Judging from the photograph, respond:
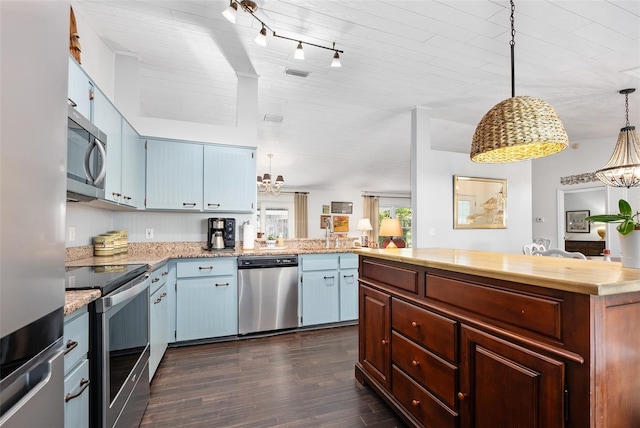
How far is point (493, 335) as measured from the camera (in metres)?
1.26

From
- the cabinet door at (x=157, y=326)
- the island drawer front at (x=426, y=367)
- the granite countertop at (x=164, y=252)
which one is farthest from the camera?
the granite countertop at (x=164, y=252)

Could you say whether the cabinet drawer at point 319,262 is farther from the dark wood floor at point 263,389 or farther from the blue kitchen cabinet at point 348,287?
the dark wood floor at point 263,389

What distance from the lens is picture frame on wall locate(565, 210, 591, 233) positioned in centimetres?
721

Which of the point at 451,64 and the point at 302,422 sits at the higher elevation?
the point at 451,64

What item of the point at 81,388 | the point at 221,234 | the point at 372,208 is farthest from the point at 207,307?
the point at 372,208

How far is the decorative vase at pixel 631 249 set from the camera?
131 cm

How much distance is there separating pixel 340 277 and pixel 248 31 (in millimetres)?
2646

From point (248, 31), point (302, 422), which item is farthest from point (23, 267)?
point (248, 31)

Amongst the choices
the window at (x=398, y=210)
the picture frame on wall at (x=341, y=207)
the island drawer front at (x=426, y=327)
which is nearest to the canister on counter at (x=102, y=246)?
the island drawer front at (x=426, y=327)

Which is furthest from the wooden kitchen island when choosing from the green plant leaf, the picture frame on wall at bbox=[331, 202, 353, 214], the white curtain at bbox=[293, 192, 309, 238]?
the picture frame on wall at bbox=[331, 202, 353, 214]

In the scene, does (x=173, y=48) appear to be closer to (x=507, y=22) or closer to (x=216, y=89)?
(x=216, y=89)

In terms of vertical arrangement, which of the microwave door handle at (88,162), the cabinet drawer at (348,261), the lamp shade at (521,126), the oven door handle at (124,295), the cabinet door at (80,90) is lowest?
the cabinet drawer at (348,261)

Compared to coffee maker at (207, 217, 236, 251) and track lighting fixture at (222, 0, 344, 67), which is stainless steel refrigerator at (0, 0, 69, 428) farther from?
coffee maker at (207, 217, 236, 251)

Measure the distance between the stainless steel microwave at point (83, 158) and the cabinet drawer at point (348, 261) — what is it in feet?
7.99
